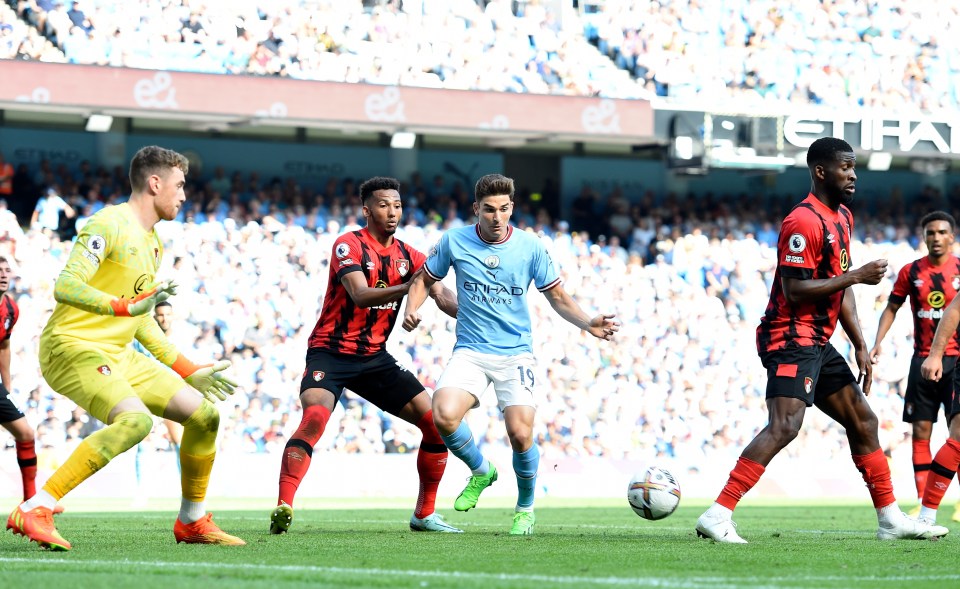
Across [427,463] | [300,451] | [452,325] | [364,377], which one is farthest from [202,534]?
[452,325]

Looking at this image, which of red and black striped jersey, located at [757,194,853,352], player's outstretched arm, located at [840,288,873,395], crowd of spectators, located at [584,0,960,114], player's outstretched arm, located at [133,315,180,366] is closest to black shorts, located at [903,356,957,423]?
player's outstretched arm, located at [840,288,873,395]

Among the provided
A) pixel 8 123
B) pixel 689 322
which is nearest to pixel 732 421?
pixel 689 322

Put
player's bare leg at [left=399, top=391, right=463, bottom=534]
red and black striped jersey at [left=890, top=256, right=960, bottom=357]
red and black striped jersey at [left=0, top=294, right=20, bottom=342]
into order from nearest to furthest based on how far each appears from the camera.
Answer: player's bare leg at [left=399, top=391, right=463, bottom=534] < red and black striped jersey at [left=0, top=294, right=20, bottom=342] < red and black striped jersey at [left=890, top=256, right=960, bottom=357]

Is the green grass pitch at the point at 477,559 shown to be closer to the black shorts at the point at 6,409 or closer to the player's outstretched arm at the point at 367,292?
the black shorts at the point at 6,409

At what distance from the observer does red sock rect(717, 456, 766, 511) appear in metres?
9.02

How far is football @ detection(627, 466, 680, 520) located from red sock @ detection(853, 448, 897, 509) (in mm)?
1422

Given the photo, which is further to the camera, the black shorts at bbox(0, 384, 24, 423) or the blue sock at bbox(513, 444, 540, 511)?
the black shorts at bbox(0, 384, 24, 423)

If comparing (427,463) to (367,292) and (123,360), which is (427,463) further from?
(123,360)

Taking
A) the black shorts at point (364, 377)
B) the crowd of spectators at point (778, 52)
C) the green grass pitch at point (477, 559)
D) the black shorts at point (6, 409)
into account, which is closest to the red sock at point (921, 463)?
the green grass pitch at point (477, 559)

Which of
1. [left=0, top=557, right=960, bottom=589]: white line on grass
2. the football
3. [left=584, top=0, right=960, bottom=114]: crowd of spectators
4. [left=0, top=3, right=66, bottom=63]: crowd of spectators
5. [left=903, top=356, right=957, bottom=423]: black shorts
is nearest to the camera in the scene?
[left=0, top=557, right=960, bottom=589]: white line on grass

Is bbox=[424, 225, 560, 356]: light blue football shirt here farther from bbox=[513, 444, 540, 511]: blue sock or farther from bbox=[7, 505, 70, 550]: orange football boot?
bbox=[7, 505, 70, 550]: orange football boot

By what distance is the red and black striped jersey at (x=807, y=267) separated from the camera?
357 inches

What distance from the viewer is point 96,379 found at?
802 cm

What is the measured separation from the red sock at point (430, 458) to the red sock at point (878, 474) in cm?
308
